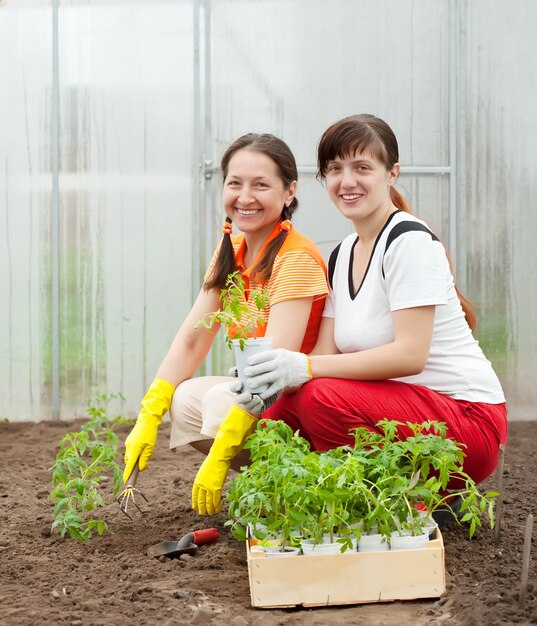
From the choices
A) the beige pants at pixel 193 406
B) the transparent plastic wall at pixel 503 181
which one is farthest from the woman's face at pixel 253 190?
the transparent plastic wall at pixel 503 181

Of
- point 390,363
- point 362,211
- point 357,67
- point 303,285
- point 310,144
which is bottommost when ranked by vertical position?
point 390,363

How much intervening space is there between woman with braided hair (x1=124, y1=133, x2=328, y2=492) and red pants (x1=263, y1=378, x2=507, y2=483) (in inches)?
9.9

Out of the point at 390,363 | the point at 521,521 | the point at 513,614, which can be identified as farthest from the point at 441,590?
the point at 521,521

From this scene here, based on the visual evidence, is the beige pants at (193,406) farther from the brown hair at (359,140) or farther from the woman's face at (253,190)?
the brown hair at (359,140)

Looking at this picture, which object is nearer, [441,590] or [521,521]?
[441,590]

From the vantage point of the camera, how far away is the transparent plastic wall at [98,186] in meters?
5.36

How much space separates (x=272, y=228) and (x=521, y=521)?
4.10ft

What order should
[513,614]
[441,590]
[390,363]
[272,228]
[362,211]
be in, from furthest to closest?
[272,228] < [362,211] < [390,363] < [441,590] < [513,614]

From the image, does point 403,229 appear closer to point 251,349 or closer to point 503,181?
point 251,349

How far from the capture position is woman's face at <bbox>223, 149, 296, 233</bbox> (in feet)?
9.55

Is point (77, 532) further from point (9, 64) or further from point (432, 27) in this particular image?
point (432, 27)

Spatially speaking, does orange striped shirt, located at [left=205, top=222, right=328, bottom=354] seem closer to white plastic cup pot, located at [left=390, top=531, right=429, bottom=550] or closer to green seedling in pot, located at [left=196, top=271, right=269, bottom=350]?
green seedling in pot, located at [left=196, top=271, right=269, bottom=350]

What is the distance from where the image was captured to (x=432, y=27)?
5.41 meters

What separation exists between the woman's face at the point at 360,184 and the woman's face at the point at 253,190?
0.24 m
